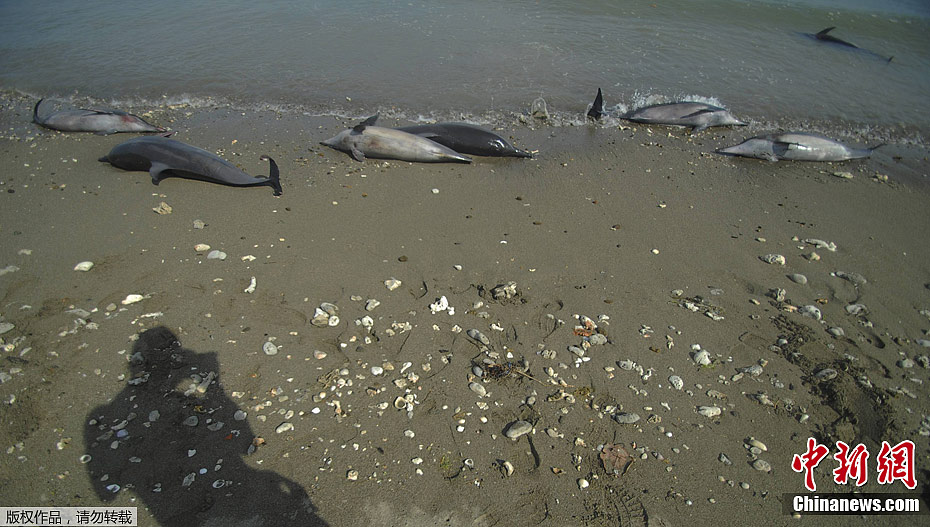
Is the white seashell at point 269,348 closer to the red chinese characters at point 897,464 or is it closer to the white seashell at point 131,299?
the white seashell at point 131,299

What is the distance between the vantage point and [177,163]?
22.6 feet

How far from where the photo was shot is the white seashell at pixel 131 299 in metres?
4.74

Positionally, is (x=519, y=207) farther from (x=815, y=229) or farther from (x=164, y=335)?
(x=164, y=335)

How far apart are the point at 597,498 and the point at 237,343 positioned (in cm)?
316

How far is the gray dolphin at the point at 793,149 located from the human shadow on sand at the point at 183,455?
8448 mm

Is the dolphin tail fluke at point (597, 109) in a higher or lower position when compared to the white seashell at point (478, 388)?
higher

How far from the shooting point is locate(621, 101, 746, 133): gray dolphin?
959cm

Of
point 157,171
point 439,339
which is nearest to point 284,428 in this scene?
point 439,339

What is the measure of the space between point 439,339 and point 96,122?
752 centimetres

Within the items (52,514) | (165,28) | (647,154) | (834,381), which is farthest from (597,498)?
(165,28)

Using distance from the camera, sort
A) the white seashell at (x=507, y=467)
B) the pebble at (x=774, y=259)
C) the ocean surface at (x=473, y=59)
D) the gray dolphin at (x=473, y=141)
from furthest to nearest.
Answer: the ocean surface at (x=473, y=59)
the gray dolphin at (x=473, y=141)
the pebble at (x=774, y=259)
the white seashell at (x=507, y=467)

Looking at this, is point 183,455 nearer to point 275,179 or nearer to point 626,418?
point 626,418

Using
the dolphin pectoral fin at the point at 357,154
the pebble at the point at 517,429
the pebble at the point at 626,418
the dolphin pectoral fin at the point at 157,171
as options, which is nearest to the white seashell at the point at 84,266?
the dolphin pectoral fin at the point at 157,171

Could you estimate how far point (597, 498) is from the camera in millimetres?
3441
